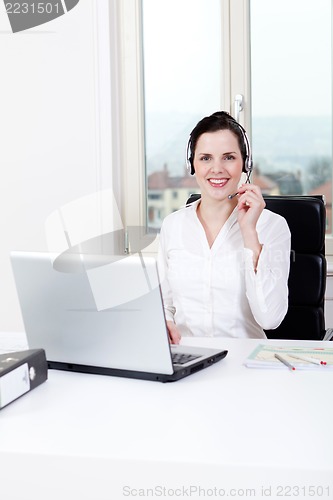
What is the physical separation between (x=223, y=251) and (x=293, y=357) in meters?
0.60

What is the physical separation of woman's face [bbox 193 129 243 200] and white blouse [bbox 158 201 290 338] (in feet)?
0.29

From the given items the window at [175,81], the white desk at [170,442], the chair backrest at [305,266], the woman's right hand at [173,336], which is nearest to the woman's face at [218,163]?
the chair backrest at [305,266]

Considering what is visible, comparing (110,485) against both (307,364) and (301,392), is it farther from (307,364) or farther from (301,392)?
(307,364)

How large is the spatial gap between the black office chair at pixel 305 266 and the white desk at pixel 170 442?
864 mm

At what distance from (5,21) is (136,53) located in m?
0.66

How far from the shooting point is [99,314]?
1385 millimetres

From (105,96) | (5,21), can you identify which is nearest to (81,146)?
(105,96)

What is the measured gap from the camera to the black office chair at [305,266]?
2.21 m

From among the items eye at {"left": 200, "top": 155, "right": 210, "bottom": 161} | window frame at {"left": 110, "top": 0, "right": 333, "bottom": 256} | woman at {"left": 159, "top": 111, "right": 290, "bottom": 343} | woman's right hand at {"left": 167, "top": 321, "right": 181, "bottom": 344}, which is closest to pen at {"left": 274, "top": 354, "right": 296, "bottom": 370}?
woman's right hand at {"left": 167, "top": 321, "right": 181, "bottom": 344}

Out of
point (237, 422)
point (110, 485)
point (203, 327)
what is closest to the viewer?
point (110, 485)

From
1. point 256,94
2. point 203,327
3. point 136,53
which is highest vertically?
point 136,53

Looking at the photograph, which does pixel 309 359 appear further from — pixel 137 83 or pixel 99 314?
pixel 137 83

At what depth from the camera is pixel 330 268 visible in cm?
295

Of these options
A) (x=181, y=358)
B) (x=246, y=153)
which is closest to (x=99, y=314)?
(x=181, y=358)
